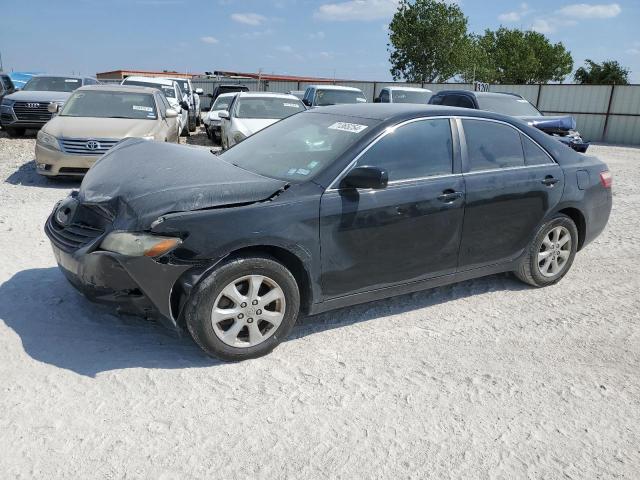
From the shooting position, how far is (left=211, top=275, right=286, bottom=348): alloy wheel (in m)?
3.25

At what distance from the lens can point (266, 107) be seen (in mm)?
11305

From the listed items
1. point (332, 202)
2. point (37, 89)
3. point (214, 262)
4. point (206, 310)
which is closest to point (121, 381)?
point (206, 310)

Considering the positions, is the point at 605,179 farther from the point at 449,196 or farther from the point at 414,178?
the point at 414,178

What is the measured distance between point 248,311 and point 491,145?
94.0 inches

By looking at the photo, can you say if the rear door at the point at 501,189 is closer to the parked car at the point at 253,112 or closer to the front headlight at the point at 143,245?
the front headlight at the point at 143,245

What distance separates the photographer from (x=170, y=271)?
3.09m

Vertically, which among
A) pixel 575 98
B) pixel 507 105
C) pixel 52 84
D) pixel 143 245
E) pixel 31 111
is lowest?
pixel 143 245

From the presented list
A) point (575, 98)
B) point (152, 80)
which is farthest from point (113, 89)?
point (575, 98)

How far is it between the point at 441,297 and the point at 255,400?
2165 mm

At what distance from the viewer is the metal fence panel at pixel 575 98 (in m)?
21.9

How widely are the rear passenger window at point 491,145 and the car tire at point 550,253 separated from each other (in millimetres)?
677

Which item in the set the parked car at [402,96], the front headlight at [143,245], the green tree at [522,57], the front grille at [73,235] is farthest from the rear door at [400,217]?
the green tree at [522,57]

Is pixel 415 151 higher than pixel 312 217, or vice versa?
pixel 415 151

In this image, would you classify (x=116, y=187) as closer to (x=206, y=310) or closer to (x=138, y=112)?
(x=206, y=310)
